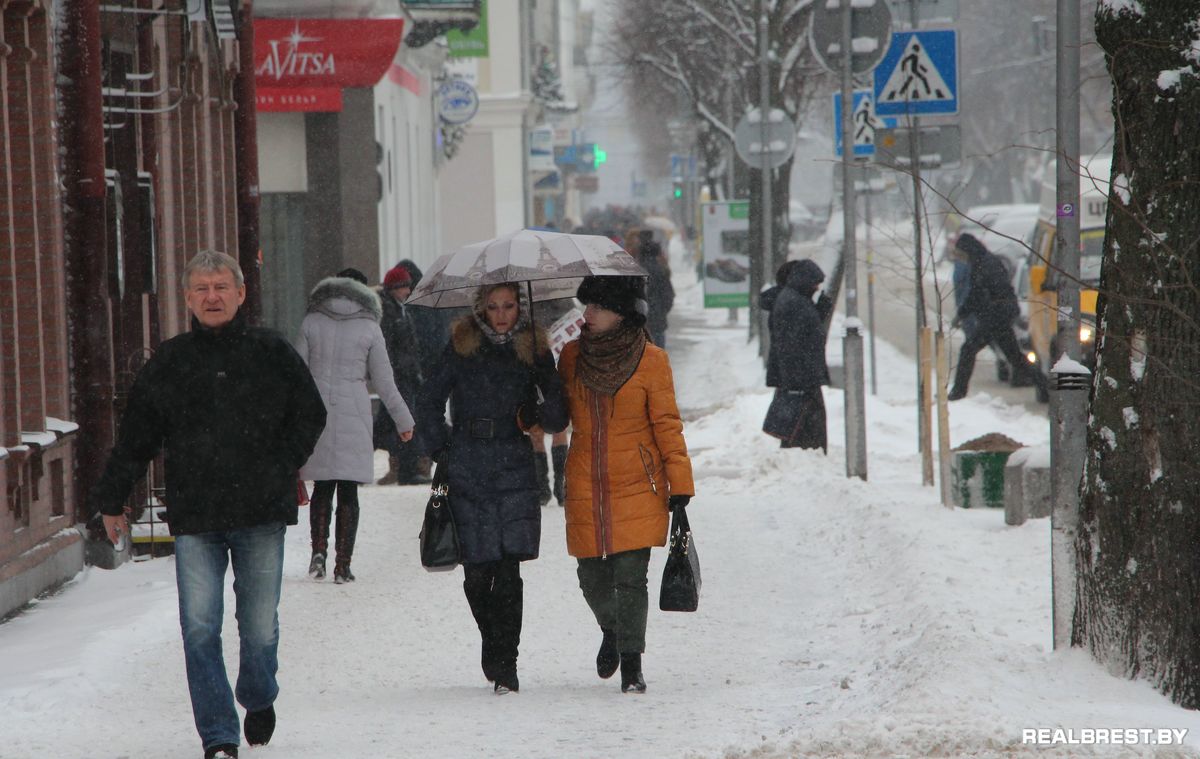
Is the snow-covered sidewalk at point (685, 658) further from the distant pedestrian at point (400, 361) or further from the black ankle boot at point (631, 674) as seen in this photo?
the distant pedestrian at point (400, 361)

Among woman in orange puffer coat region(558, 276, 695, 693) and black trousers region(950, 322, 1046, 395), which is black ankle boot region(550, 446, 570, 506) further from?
black trousers region(950, 322, 1046, 395)

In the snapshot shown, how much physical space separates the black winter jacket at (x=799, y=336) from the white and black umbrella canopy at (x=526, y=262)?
750 centimetres

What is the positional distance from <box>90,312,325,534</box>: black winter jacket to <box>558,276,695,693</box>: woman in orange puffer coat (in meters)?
1.38

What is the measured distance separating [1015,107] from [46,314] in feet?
219

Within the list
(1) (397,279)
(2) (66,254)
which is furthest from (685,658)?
(1) (397,279)

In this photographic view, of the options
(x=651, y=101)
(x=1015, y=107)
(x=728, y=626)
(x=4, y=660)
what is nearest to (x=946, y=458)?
(x=728, y=626)

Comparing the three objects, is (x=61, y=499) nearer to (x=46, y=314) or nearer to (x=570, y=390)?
(x=46, y=314)

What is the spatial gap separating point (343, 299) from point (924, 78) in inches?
192

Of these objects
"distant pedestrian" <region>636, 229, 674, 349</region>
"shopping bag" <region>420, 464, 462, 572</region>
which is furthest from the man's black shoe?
"distant pedestrian" <region>636, 229, 674, 349</region>

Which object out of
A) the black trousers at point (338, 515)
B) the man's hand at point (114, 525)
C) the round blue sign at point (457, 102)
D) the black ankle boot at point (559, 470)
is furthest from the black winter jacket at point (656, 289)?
the round blue sign at point (457, 102)

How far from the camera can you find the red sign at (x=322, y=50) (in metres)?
20.1

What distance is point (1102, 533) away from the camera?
6.34 meters

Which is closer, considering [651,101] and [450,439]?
[450,439]

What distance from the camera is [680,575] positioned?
694 centimetres
